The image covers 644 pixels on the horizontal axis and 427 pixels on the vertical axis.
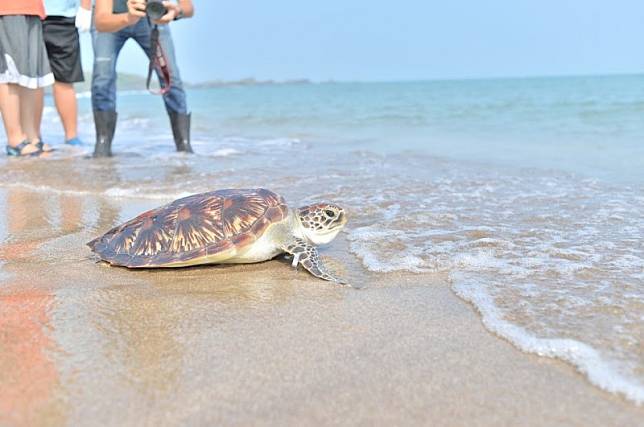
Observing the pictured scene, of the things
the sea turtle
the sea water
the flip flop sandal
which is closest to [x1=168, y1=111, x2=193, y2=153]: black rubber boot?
the sea water

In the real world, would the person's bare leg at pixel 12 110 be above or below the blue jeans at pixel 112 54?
below

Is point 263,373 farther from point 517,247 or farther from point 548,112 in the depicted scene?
point 548,112

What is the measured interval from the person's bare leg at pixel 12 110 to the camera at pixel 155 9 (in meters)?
2.35

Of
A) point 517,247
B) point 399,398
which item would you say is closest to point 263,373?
point 399,398

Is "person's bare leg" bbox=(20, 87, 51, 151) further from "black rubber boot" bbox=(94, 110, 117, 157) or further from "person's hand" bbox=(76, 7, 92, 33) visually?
"person's hand" bbox=(76, 7, 92, 33)

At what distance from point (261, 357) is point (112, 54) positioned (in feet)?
18.2

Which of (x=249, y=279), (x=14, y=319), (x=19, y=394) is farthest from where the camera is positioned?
(x=249, y=279)

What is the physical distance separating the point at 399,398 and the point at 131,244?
5.77 feet

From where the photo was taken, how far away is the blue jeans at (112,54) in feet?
21.6

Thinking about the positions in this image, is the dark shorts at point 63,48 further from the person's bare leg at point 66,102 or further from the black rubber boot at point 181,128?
the black rubber boot at point 181,128

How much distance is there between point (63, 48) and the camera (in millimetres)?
7242

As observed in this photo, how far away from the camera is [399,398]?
1742mm

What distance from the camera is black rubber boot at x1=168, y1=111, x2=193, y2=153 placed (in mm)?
7124

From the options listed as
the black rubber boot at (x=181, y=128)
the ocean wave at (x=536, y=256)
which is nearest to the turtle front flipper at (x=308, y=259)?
the ocean wave at (x=536, y=256)
